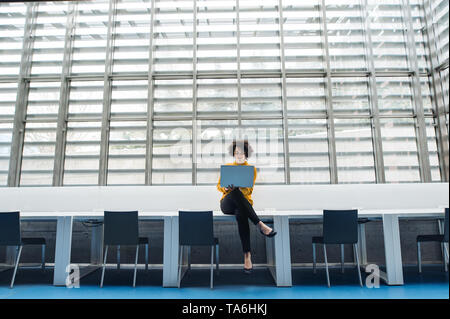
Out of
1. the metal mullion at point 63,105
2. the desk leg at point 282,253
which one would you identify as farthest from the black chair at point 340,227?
the metal mullion at point 63,105

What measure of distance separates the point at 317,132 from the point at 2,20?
6842 mm

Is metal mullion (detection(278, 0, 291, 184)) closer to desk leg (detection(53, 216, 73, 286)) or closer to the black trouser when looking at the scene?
the black trouser

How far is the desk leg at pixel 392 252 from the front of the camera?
11.2 feet

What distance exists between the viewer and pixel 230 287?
134 inches

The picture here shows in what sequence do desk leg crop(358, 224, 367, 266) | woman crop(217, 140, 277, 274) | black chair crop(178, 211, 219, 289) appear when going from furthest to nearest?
1. desk leg crop(358, 224, 367, 266)
2. black chair crop(178, 211, 219, 289)
3. woman crop(217, 140, 277, 274)

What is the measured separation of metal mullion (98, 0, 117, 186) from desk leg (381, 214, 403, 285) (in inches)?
184

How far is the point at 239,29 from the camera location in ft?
18.9

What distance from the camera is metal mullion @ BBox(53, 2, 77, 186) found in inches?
212

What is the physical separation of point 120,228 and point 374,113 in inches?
193

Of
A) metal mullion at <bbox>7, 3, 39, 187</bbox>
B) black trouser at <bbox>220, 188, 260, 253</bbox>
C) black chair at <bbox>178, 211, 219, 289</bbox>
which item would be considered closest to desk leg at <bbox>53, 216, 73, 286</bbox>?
black chair at <bbox>178, 211, 219, 289</bbox>

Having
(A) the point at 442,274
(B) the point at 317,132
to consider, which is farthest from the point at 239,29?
(A) the point at 442,274

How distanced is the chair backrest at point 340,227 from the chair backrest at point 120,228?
233cm
